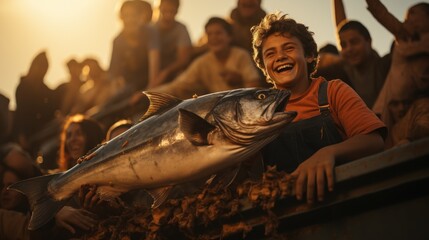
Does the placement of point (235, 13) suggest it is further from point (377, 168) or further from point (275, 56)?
point (377, 168)

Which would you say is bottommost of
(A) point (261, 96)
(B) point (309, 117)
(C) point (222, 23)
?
(B) point (309, 117)

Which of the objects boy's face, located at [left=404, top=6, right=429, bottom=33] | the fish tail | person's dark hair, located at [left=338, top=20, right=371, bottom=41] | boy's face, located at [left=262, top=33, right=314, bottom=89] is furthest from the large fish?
person's dark hair, located at [left=338, top=20, right=371, bottom=41]

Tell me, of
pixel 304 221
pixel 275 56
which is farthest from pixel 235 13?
pixel 304 221

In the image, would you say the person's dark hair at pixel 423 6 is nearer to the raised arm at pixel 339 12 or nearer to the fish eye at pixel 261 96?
the raised arm at pixel 339 12

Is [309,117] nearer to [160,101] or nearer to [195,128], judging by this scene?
[195,128]

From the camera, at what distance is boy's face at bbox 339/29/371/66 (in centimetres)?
905

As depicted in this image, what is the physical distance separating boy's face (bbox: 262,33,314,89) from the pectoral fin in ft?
2.52

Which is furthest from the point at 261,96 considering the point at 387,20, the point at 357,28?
the point at 357,28

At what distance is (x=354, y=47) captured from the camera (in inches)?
359

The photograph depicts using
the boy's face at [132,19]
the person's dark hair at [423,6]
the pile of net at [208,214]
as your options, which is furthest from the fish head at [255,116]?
the boy's face at [132,19]

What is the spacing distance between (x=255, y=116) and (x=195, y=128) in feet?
1.41

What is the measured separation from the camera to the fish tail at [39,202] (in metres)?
6.30

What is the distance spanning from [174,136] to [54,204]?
50.8 inches

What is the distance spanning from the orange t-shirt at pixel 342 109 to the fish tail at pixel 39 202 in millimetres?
2039
